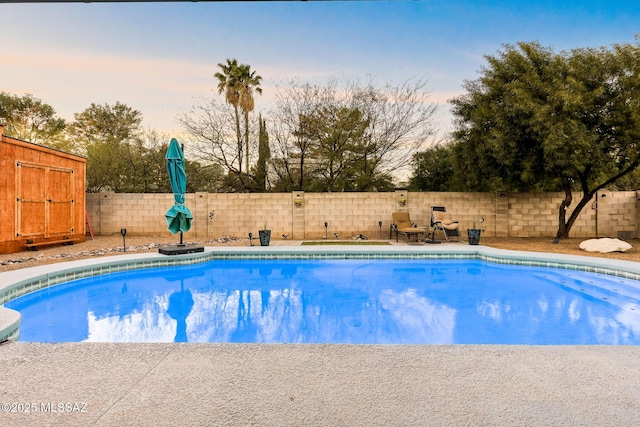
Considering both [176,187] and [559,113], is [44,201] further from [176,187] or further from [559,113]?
[559,113]

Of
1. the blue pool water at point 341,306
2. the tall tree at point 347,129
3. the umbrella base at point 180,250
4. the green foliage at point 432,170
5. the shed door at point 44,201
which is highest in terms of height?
the tall tree at point 347,129

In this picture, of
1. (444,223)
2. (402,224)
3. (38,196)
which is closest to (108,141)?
(38,196)

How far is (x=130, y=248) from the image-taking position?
9.25m

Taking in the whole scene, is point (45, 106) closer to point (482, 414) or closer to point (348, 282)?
point (348, 282)

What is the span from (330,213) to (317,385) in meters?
9.56

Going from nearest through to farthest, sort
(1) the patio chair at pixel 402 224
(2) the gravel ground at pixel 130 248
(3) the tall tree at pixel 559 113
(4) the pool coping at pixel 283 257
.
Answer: (4) the pool coping at pixel 283 257
(2) the gravel ground at pixel 130 248
(3) the tall tree at pixel 559 113
(1) the patio chair at pixel 402 224

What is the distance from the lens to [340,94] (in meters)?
15.8

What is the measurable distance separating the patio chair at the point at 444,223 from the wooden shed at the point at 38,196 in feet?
31.3

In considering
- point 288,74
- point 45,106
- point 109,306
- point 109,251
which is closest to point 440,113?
point 288,74

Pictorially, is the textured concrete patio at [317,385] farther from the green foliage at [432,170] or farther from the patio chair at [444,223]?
the green foliage at [432,170]

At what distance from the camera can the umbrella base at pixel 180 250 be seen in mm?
7922

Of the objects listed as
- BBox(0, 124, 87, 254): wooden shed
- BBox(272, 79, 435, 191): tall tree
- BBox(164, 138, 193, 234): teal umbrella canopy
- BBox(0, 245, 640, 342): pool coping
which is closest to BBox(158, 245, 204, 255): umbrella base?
BBox(0, 245, 640, 342): pool coping

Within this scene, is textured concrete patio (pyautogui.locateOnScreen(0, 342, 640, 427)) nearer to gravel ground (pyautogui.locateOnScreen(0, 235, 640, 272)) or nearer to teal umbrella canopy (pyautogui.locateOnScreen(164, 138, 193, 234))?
teal umbrella canopy (pyautogui.locateOnScreen(164, 138, 193, 234))

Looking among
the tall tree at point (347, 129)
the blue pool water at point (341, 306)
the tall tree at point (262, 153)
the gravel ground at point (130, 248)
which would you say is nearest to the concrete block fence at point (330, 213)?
the gravel ground at point (130, 248)
